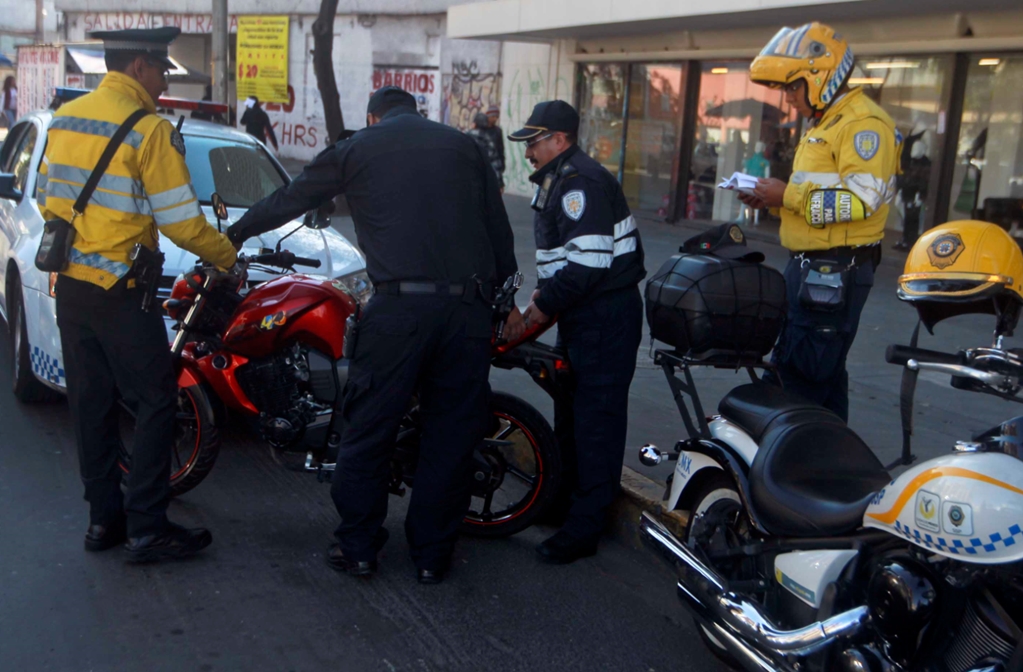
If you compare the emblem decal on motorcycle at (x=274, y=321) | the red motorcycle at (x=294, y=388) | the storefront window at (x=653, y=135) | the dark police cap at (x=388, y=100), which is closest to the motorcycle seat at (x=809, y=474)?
the red motorcycle at (x=294, y=388)

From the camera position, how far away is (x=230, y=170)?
750 centimetres

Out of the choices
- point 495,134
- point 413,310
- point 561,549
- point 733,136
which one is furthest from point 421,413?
point 733,136

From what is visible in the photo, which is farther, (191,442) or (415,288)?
(191,442)

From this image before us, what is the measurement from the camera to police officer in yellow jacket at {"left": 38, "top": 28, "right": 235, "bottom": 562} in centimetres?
399

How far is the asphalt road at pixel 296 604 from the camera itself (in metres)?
3.57

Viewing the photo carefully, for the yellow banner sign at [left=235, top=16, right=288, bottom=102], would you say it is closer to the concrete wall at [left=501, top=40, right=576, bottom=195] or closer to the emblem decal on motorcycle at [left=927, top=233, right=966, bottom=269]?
the concrete wall at [left=501, top=40, right=576, bottom=195]

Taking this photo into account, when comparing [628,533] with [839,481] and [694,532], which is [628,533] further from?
[839,481]

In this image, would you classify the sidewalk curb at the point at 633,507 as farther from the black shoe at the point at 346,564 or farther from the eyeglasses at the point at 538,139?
the eyeglasses at the point at 538,139

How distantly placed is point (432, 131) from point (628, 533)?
212cm

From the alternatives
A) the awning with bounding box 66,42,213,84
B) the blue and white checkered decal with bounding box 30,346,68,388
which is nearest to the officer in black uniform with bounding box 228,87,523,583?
the blue and white checkered decal with bounding box 30,346,68,388

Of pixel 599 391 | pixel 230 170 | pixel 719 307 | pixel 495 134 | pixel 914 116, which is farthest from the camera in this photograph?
pixel 495 134

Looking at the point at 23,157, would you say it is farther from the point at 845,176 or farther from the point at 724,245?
the point at 845,176

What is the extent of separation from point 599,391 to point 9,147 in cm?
561

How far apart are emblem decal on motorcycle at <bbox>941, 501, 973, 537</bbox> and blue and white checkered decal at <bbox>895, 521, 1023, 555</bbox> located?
0.02 m
